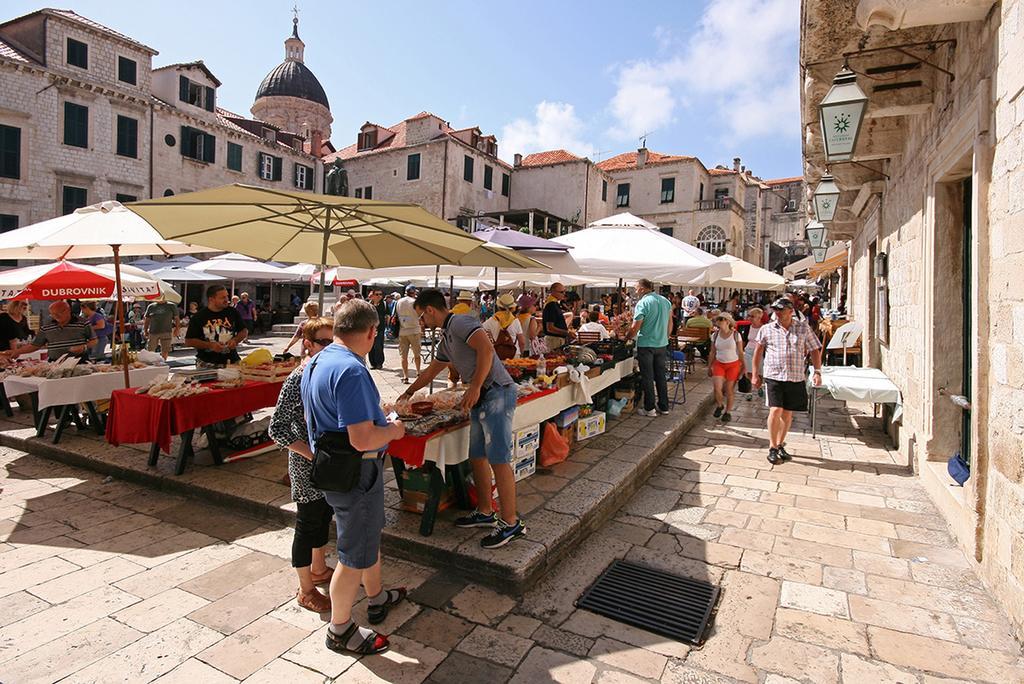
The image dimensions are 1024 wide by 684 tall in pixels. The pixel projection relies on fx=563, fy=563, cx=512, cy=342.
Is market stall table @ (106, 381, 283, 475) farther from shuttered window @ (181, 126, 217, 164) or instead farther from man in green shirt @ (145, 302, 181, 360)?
shuttered window @ (181, 126, 217, 164)

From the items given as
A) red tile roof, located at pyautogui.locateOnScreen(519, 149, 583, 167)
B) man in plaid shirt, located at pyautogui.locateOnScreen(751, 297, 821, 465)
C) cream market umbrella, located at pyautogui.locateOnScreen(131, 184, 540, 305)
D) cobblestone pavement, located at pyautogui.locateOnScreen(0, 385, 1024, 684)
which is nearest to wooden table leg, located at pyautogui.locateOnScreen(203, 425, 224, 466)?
cobblestone pavement, located at pyautogui.locateOnScreen(0, 385, 1024, 684)

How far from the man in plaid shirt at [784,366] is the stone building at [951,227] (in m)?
1.02

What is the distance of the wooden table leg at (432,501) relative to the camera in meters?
3.83

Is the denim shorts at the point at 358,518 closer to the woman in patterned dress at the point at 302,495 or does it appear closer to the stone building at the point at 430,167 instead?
the woman in patterned dress at the point at 302,495

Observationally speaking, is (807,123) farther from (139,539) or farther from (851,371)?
(139,539)

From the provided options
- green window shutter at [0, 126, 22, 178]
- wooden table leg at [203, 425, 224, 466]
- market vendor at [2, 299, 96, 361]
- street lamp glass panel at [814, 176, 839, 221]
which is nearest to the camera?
wooden table leg at [203, 425, 224, 466]

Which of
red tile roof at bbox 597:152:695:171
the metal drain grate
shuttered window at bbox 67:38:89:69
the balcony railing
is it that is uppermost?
red tile roof at bbox 597:152:695:171

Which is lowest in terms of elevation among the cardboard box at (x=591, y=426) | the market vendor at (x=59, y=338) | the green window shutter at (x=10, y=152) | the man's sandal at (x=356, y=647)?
the man's sandal at (x=356, y=647)

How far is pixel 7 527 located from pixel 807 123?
8.68 meters

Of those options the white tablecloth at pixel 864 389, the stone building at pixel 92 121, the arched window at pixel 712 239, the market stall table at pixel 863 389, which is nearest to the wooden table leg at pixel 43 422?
the market stall table at pixel 863 389

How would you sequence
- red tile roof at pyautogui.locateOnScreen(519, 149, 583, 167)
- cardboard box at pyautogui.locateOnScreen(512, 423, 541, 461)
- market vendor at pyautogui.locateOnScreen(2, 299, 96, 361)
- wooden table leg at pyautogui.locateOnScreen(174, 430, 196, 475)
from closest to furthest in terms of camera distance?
cardboard box at pyautogui.locateOnScreen(512, 423, 541, 461)
wooden table leg at pyautogui.locateOnScreen(174, 430, 196, 475)
market vendor at pyautogui.locateOnScreen(2, 299, 96, 361)
red tile roof at pyautogui.locateOnScreen(519, 149, 583, 167)

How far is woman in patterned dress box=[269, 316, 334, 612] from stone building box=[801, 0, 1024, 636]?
12.3 ft

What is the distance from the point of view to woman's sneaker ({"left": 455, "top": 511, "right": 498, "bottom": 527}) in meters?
3.93

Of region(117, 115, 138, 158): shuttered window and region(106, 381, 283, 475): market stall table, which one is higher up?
region(117, 115, 138, 158): shuttered window
